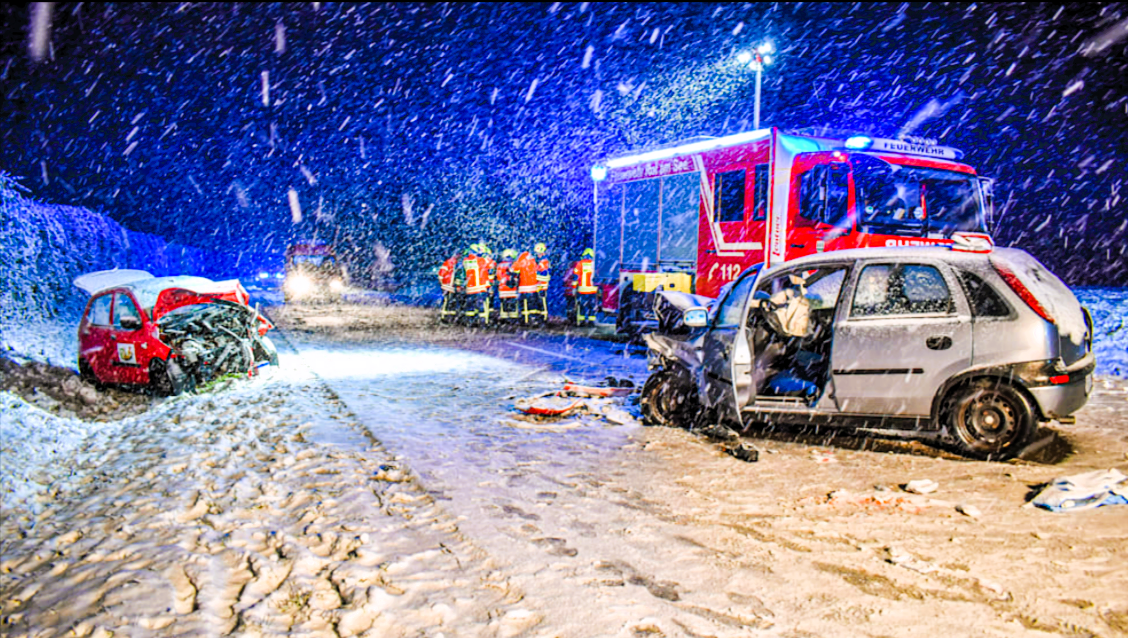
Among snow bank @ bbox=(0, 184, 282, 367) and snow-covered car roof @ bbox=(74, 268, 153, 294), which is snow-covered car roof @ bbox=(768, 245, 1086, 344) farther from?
snow bank @ bbox=(0, 184, 282, 367)

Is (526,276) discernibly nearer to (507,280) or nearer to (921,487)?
(507,280)

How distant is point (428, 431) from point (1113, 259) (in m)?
26.6

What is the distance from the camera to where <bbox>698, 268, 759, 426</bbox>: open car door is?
606 cm

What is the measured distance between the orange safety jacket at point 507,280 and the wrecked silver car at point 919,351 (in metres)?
12.7

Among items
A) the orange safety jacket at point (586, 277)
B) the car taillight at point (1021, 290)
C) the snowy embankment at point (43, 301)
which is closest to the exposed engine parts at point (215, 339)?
the snowy embankment at point (43, 301)

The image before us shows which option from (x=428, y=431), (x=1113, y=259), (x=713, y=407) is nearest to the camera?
(x=713, y=407)

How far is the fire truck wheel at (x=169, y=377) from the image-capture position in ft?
29.7

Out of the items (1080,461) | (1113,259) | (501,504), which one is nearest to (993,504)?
(1080,461)

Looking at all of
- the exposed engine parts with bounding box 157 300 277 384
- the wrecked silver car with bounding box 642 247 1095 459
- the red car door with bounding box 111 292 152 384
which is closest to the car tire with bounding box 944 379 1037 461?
the wrecked silver car with bounding box 642 247 1095 459

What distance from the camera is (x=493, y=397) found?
28.2ft

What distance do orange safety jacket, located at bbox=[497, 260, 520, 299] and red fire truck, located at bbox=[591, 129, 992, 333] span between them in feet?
17.3

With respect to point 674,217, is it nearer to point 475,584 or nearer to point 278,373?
point 278,373

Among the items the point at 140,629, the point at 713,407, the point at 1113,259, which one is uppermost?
the point at 1113,259

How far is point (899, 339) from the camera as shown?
18.6 feet
